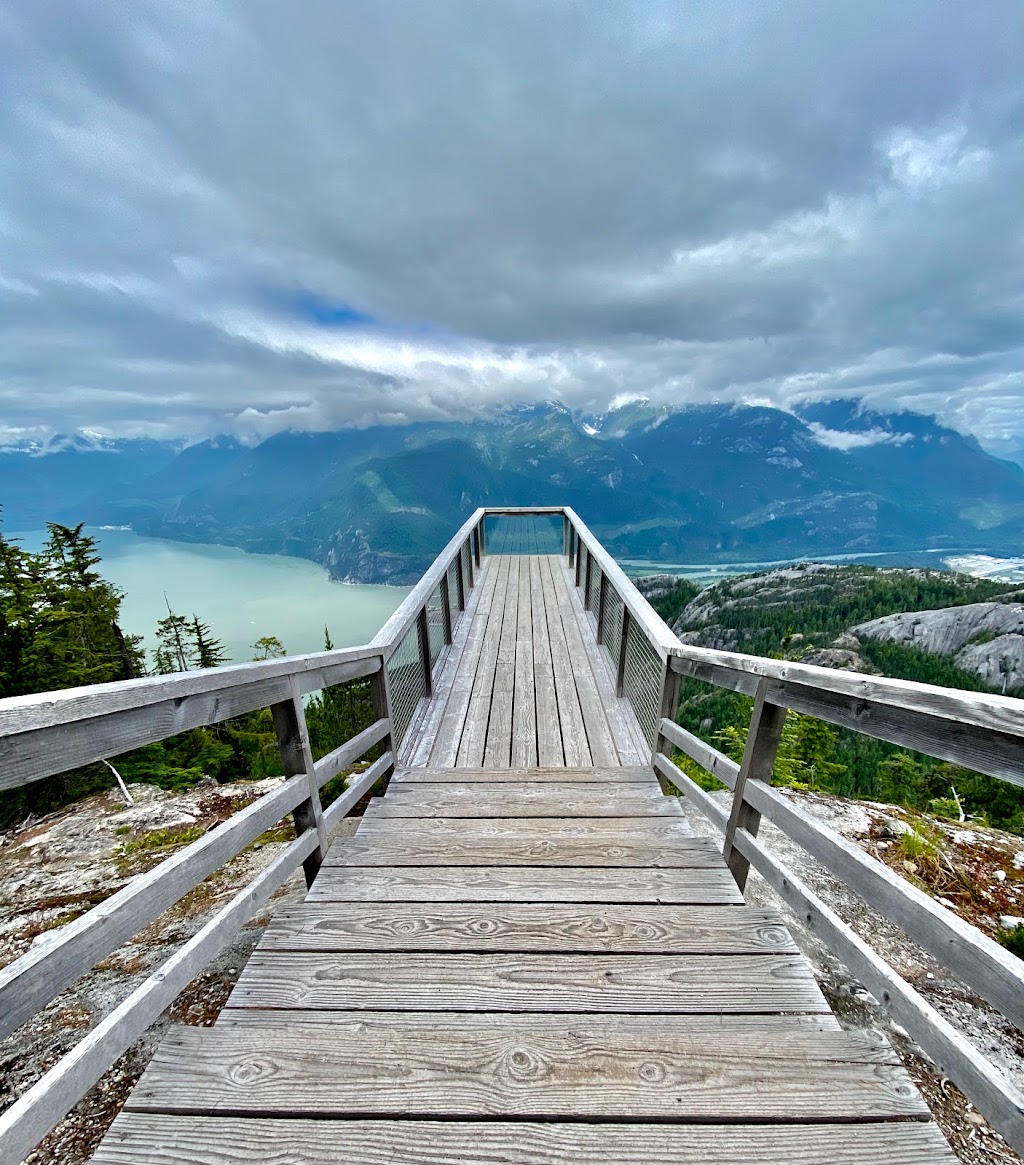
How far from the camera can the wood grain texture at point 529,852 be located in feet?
7.90

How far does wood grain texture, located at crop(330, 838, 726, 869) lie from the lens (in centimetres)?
241

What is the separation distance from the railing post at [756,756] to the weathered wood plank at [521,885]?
0.69ft

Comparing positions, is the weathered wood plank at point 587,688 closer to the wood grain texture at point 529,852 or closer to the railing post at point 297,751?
the wood grain texture at point 529,852

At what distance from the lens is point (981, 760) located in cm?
122

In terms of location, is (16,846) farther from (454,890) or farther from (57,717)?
(57,717)

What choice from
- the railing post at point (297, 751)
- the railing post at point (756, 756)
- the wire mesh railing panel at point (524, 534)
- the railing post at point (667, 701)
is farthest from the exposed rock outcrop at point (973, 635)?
the railing post at point (297, 751)

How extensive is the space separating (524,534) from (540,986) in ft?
30.9

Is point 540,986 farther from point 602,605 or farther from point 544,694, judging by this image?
point 602,605

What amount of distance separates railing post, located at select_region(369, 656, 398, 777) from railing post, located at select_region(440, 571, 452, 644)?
232 cm

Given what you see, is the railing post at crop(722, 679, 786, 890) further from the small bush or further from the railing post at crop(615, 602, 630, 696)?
the railing post at crop(615, 602, 630, 696)

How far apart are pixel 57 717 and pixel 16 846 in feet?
15.3

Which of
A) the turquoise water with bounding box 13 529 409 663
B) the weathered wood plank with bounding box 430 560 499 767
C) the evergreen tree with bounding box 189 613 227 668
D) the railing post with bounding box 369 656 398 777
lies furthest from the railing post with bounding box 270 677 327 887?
the turquoise water with bounding box 13 529 409 663

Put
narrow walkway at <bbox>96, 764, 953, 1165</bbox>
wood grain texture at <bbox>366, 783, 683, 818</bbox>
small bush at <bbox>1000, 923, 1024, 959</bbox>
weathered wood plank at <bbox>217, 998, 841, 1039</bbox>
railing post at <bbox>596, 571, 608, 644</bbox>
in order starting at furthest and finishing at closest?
railing post at <bbox>596, 571, 608, 644</bbox>
wood grain texture at <bbox>366, 783, 683, 818</bbox>
small bush at <bbox>1000, 923, 1024, 959</bbox>
weathered wood plank at <bbox>217, 998, 841, 1039</bbox>
narrow walkway at <bbox>96, 764, 953, 1165</bbox>

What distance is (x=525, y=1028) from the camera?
5.07 feet
